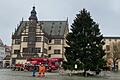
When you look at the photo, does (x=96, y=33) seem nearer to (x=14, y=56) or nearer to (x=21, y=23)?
(x=14, y=56)

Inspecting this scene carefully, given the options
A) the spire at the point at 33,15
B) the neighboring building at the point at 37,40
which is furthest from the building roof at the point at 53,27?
the spire at the point at 33,15

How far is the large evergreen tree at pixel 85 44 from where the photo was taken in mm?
47141

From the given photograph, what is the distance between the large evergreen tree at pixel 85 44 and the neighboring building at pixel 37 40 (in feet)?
173

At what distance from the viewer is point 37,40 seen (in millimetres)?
105062

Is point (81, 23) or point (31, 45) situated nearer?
point (81, 23)

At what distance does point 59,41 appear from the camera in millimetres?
112000

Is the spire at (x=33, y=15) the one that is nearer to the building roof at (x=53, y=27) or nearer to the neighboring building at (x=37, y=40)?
the neighboring building at (x=37, y=40)

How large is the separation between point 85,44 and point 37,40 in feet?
191

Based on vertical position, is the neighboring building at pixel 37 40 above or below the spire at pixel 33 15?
below

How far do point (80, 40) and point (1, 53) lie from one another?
119 m

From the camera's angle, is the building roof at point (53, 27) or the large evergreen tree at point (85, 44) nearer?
the large evergreen tree at point (85, 44)

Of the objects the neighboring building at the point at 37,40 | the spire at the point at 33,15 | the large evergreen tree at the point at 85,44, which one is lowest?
the large evergreen tree at the point at 85,44

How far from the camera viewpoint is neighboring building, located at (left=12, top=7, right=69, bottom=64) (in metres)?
104

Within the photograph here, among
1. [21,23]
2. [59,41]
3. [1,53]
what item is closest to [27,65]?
[59,41]
